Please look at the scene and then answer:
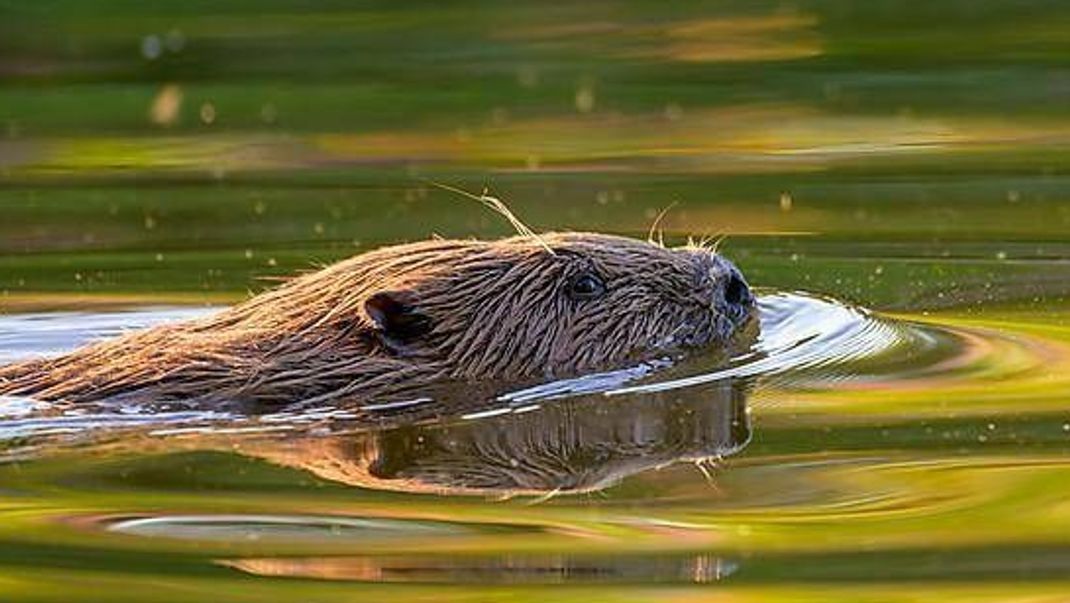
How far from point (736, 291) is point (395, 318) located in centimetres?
104

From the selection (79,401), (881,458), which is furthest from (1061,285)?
(79,401)

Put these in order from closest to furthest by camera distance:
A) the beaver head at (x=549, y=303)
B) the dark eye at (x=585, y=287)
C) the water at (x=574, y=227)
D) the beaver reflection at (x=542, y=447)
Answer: the water at (x=574, y=227)
the beaver reflection at (x=542, y=447)
the beaver head at (x=549, y=303)
the dark eye at (x=585, y=287)

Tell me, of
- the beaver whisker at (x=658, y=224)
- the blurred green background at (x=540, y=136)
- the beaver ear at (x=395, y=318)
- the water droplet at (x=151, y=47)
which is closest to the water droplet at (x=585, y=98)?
the blurred green background at (x=540, y=136)

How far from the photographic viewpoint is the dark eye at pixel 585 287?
8164mm

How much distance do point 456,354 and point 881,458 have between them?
1745 millimetres

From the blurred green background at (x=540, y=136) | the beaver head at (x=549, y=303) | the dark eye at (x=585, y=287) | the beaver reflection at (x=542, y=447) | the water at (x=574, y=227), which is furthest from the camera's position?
the blurred green background at (x=540, y=136)

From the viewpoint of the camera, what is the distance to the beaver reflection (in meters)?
6.39

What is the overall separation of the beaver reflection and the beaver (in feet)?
1.43

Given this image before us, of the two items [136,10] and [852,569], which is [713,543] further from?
[136,10]

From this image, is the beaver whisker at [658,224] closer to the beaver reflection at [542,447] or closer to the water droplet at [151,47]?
the beaver reflection at [542,447]

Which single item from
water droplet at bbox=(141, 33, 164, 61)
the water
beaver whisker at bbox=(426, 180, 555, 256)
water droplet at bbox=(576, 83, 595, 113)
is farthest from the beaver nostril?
water droplet at bbox=(141, 33, 164, 61)

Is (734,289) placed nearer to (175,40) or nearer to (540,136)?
(540,136)

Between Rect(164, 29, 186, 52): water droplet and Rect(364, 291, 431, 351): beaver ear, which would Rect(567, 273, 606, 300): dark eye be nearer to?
Rect(364, 291, 431, 351): beaver ear

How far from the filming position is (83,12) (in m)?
14.1
